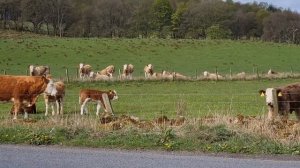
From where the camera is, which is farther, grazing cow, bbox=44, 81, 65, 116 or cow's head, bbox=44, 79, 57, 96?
grazing cow, bbox=44, 81, 65, 116

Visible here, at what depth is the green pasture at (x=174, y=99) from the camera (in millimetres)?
22672

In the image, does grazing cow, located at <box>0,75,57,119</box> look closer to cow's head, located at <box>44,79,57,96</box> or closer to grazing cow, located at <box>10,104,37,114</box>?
grazing cow, located at <box>10,104,37,114</box>

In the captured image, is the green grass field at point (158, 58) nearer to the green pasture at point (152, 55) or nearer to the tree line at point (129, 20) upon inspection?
the green pasture at point (152, 55)

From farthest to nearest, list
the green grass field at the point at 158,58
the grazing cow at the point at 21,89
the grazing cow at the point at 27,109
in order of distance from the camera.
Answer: the green grass field at the point at 158,58 → the grazing cow at the point at 27,109 → the grazing cow at the point at 21,89

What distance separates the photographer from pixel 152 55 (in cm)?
6569

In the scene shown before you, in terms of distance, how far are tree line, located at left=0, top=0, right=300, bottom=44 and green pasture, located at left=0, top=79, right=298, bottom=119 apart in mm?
63654

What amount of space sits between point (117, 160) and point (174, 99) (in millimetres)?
18350

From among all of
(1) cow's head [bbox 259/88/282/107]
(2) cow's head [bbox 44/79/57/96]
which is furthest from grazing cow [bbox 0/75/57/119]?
(1) cow's head [bbox 259/88/282/107]

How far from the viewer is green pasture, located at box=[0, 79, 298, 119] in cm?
2267

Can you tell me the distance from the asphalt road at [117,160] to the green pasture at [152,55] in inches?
1494

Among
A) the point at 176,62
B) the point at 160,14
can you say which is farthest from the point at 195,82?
the point at 160,14

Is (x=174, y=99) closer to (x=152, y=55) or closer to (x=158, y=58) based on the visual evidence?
(x=158, y=58)

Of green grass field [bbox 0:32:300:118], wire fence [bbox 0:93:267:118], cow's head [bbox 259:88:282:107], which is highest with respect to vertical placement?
green grass field [bbox 0:32:300:118]

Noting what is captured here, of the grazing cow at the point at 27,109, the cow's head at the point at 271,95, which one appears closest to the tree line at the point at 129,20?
the grazing cow at the point at 27,109
